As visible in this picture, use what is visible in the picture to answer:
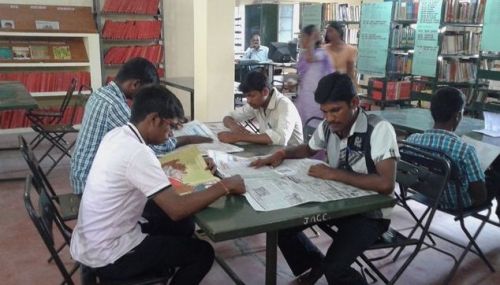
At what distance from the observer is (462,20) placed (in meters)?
6.51

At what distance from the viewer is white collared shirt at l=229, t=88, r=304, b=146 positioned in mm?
2477

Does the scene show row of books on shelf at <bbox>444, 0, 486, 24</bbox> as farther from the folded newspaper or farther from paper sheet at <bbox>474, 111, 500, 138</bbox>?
the folded newspaper

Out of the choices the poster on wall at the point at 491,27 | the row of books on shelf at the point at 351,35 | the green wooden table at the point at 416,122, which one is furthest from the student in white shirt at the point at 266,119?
the row of books on shelf at the point at 351,35

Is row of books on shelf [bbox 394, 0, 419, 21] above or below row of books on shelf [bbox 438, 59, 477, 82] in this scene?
above

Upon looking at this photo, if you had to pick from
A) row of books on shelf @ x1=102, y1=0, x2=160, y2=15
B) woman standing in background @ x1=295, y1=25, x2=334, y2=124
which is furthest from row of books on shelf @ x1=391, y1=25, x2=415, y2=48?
woman standing in background @ x1=295, y1=25, x2=334, y2=124

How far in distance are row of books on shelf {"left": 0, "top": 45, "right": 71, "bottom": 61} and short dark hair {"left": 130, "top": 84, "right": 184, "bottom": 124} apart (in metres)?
4.76

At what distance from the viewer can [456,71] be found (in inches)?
259

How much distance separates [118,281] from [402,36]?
22.4 feet

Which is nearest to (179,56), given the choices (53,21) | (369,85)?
(53,21)

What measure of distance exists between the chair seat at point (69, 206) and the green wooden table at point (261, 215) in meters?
Answer: 0.99

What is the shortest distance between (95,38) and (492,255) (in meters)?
5.15

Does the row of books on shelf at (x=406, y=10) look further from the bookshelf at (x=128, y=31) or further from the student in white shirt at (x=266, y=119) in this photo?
the student in white shirt at (x=266, y=119)

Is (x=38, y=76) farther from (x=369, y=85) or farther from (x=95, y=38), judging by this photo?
(x=369, y=85)

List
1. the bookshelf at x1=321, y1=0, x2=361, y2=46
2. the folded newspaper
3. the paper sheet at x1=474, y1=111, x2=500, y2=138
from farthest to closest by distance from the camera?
1. the bookshelf at x1=321, y1=0, x2=361, y2=46
2. the paper sheet at x1=474, y1=111, x2=500, y2=138
3. the folded newspaper
